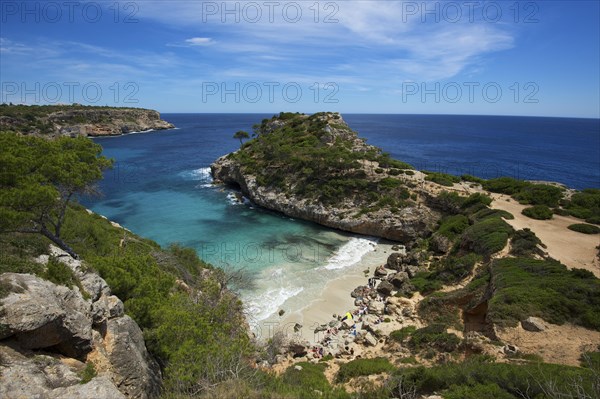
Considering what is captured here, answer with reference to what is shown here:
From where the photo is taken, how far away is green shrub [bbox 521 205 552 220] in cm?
2984

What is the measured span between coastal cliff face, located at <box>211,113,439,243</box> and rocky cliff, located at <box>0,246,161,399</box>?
29004 millimetres

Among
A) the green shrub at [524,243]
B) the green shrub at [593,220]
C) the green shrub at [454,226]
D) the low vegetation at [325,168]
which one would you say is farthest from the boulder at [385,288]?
the green shrub at [593,220]

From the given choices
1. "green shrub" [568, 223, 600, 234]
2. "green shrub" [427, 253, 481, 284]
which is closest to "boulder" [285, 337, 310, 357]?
"green shrub" [427, 253, 481, 284]

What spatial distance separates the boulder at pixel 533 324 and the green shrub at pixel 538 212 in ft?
60.1

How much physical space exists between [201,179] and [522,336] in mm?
53778

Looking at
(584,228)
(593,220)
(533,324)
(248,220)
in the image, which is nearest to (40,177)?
(533,324)

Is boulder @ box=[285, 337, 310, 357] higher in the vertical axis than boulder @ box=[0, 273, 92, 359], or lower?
lower

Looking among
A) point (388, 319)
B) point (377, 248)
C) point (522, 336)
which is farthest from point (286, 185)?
point (522, 336)

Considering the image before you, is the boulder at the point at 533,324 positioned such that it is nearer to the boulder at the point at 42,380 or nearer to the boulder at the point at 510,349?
the boulder at the point at 510,349

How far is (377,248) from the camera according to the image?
110ft

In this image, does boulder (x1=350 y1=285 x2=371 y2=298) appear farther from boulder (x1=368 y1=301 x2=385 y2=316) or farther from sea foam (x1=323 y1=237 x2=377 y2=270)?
sea foam (x1=323 y1=237 x2=377 y2=270)

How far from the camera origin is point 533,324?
15.2 meters

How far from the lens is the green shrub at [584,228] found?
26570mm

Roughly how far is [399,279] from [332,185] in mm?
19265
